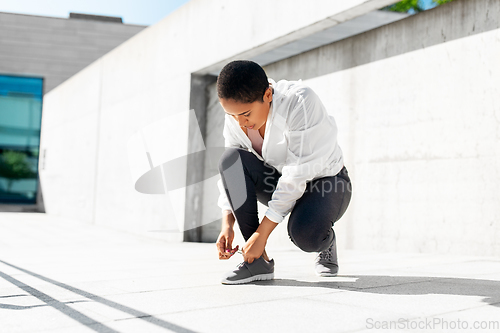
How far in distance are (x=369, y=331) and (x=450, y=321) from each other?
29cm

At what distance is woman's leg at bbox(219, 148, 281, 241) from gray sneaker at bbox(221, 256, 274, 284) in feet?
0.43

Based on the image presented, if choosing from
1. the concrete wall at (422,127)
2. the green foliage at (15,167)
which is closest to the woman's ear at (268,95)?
the concrete wall at (422,127)

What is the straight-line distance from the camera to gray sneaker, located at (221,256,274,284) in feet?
7.21

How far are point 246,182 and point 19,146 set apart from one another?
1345 centimetres

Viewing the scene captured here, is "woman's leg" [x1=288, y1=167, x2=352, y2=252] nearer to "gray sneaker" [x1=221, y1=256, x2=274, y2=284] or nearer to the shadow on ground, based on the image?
"gray sneaker" [x1=221, y1=256, x2=274, y2=284]

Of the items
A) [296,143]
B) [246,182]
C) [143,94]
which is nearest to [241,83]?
[296,143]

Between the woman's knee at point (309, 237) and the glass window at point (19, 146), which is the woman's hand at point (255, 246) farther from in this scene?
the glass window at point (19, 146)

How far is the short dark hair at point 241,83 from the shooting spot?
1857 millimetres

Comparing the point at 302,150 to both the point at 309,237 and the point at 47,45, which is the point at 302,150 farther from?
the point at 47,45

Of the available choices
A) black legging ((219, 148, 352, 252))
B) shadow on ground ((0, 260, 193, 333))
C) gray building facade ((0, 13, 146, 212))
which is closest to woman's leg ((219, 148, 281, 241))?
black legging ((219, 148, 352, 252))

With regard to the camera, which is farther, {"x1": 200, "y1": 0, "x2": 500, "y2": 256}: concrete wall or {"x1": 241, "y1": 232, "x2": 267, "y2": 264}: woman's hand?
{"x1": 200, "y1": 0, "x2": 500, "y2": 256}: concrete wall

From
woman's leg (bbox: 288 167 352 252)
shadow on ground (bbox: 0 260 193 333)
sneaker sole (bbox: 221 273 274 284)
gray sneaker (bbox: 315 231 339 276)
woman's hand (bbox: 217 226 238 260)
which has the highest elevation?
woman's leg (bbox: 288 167 352 252)

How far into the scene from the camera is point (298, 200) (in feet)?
7.25

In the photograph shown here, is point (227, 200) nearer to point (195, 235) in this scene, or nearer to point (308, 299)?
point (308, 299)
